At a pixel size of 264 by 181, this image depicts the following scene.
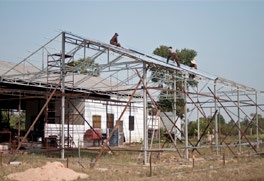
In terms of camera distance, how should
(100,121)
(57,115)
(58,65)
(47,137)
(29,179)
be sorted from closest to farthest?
(29,179) < (58,65) < (47,137) < (57,115) < (100,121)

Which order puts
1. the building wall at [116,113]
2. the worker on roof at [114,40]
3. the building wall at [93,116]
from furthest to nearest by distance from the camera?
the building wall at [116,113] < the building wall at [93,116] < the worker on roof at [114,40]

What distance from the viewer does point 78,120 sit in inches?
1177

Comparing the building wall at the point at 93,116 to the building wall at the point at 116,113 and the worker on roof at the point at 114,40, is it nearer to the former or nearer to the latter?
the building wall at the point at 116,113

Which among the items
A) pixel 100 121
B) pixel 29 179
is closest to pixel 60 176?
pixel 29 179

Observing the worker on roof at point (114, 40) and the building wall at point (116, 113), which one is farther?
the building wall at point (116, 113)

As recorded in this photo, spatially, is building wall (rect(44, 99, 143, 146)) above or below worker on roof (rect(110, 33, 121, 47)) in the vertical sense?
below

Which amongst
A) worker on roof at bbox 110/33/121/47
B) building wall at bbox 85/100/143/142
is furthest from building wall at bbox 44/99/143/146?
worker on roof at bbox 110/33/121/47

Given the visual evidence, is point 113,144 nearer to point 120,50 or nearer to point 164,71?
point 164,71

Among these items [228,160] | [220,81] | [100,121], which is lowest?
[228,160]

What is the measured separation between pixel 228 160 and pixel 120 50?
7.51 meters

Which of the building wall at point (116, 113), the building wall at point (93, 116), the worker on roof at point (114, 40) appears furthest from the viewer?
the building wall at point (116, 113)

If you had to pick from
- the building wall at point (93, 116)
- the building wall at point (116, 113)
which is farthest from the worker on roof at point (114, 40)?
the building wall at point (116, 113)

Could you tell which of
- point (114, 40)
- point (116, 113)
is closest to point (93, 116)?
point (116, 113)

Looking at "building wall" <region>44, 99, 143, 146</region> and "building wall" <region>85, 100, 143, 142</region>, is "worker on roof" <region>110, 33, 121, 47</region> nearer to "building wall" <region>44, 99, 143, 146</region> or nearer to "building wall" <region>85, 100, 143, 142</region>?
"building wall" <region>44, 99, 143, 146</region>
